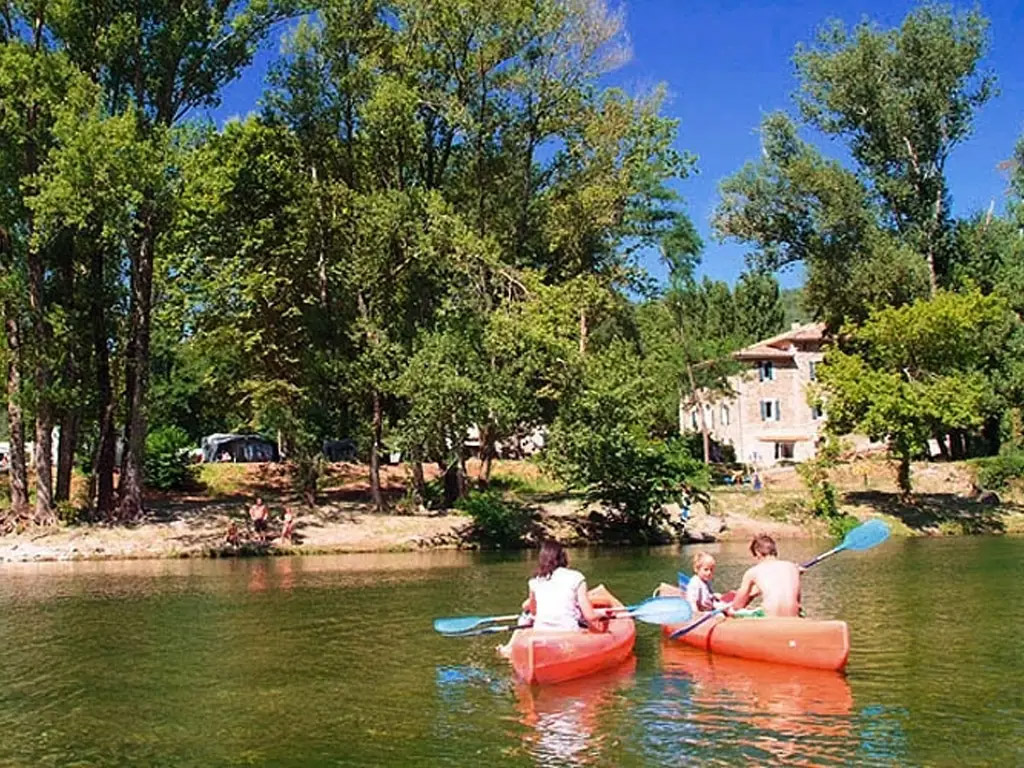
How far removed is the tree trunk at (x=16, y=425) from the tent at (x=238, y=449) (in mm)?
24937

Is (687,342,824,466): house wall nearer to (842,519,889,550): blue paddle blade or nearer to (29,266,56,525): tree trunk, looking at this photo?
(29,266,56,525): tree trunk

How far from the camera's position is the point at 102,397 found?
36656 millimetres

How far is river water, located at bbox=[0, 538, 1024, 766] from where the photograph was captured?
10.4 meters

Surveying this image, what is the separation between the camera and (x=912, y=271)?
4544 centimetres

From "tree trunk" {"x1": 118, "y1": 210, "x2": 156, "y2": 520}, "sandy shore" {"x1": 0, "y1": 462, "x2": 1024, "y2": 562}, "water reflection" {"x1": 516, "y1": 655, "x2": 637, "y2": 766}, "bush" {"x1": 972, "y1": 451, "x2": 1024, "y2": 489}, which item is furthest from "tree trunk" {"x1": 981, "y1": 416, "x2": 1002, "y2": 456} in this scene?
"water reflection" {"x1": 516, "y1": 655, "x2": 637, "y2": 766}

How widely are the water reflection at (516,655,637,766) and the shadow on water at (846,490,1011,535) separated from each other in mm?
29966

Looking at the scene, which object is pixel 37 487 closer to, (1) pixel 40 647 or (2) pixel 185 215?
(2) pixel 185 215

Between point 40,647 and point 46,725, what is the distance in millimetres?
5283

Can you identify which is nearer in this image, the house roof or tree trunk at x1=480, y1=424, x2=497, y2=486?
tree trunk at x1=480, y1=424, x2=497, y2=486

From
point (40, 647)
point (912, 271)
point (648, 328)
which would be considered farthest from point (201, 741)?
point (912, 271)

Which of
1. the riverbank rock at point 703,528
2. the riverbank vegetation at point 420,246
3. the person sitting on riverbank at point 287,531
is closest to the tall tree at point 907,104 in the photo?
the riverbank vegetation at point 420,246

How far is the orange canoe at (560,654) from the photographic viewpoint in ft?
42.8

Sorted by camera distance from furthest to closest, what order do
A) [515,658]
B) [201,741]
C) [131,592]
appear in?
[131,592], [515,658], [201,741]

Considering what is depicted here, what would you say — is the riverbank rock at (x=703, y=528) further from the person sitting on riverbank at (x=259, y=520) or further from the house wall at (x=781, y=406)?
the house wall at (x=781, y=406)
